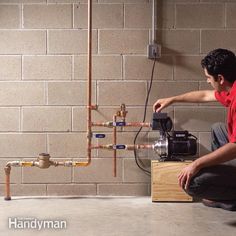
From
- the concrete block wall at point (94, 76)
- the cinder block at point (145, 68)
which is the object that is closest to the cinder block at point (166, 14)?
the concrete block wall at point (94, 76)

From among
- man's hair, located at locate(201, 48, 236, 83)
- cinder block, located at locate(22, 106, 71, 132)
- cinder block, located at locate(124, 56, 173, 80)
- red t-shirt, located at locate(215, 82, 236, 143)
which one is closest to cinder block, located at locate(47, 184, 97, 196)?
cinder block, located at locate(22, 106, 71, 132)

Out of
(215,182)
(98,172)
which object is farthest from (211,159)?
(98,172)

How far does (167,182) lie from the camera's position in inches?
91.7

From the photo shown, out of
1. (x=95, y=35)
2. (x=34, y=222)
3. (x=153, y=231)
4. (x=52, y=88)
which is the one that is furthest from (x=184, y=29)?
(x=34, y=222)

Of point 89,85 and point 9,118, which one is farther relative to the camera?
point 9,118

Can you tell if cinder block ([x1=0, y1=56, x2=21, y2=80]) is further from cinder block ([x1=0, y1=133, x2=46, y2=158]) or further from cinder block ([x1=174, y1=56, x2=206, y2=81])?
cinder block ([x1=174, y1=56, x2=206, y2=81])

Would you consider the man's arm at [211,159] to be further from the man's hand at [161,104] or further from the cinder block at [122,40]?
the cinder block at [122,40]

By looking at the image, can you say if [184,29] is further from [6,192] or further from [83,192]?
[6,192]

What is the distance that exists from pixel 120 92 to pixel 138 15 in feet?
1.75

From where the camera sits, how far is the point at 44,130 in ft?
8.27

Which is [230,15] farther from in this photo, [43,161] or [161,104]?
[43,161]

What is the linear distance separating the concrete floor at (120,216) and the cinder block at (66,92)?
659mm

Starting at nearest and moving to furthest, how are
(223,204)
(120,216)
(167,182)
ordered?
(120,216) → (223,204) → (167,182)

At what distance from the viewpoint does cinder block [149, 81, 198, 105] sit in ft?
8.21
